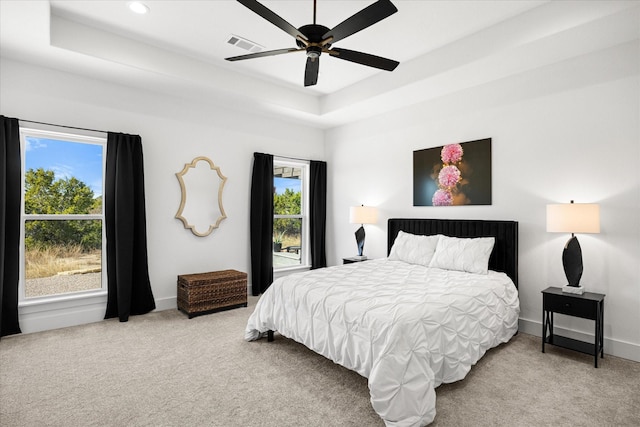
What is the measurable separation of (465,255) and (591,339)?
52.6 inches

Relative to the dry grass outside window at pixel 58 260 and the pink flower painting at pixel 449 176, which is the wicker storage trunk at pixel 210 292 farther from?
the pink flower painting at pixel 449 176

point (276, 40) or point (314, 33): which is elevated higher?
point (276, 40)

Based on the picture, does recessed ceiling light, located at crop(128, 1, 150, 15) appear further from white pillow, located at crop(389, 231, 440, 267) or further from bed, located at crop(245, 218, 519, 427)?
white pillow, located at crop(389, 231, 440, 267)

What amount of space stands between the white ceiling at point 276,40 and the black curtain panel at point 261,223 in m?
1.11

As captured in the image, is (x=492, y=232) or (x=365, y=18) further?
(x=492, y=232)

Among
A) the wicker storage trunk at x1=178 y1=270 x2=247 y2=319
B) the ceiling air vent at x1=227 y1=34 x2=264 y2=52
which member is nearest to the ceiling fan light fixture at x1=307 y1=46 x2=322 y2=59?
the ceiling air vent at x1=227 y1=34 x2=264 y2=52

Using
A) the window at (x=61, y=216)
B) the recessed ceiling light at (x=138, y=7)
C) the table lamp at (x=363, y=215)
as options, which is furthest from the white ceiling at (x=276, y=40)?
the table lamp at (x=363, y=215)

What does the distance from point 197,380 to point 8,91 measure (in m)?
3.43

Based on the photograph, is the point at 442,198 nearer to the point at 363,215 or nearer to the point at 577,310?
the point at 363,215

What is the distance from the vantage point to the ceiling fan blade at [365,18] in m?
2.08

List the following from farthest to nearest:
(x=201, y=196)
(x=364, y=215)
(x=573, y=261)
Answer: (x=364, y=215) → (x=201, y=196) → (x=573, y=261)

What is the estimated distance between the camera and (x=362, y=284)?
3096 mm

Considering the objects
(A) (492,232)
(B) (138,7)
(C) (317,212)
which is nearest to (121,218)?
(B) (138,7)

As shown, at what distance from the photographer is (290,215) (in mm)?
5945
